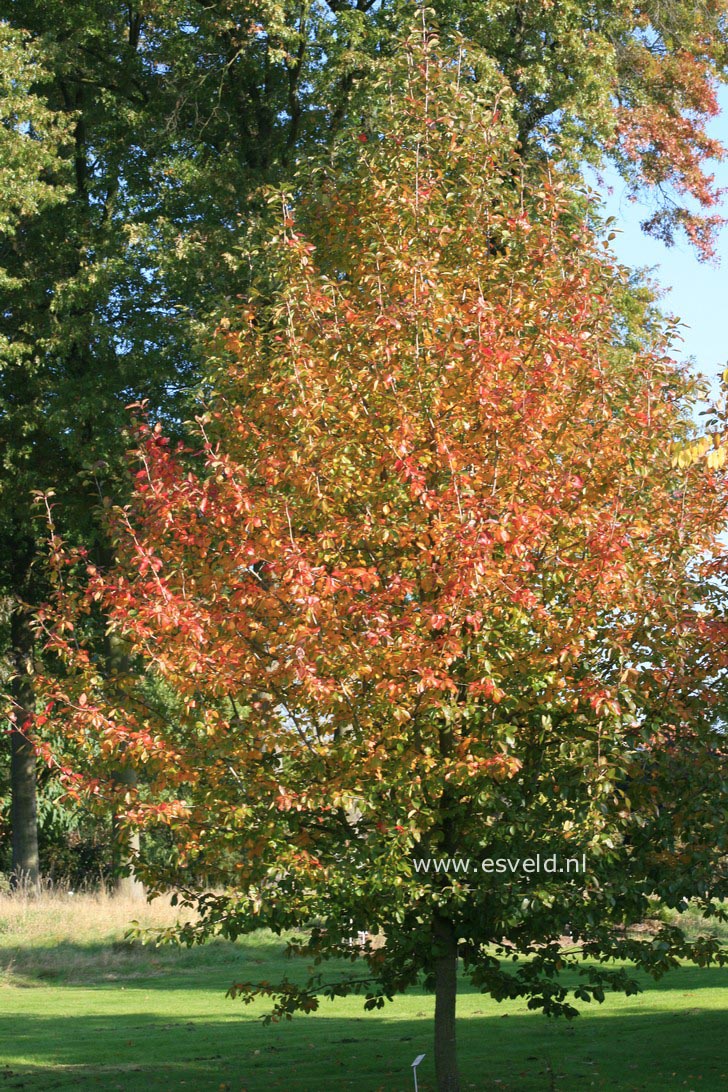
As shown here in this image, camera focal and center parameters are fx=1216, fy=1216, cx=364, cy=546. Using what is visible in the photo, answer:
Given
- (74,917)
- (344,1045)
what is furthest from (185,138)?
(344,1045)

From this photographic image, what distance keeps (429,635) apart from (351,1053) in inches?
277

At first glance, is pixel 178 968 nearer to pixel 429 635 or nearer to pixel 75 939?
pixel 75 939

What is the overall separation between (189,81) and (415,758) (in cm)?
1683

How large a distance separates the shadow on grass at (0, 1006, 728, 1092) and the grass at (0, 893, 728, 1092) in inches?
0.9

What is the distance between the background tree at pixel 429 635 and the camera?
25.1ft

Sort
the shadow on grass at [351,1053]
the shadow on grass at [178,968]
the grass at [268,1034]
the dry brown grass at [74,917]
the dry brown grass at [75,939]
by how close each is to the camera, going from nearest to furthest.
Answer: the shadow on grass at [351,1053]
the grass at [268,1034]
the shadow on grass at [178,968]
the dry brown grass at [75,939]
the dry brown grass at [74,917]

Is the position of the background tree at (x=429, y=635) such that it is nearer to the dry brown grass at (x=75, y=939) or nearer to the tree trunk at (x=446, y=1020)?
the tree trunk at (x=446, y=1020)

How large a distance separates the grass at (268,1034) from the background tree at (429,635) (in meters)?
2.77

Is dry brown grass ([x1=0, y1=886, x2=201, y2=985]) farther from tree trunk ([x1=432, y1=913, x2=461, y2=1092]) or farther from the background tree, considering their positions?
the background tree

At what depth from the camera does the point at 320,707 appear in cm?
775

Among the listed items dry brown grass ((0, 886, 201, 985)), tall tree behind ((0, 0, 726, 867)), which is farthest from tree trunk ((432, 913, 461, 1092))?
dry brown grass ((0, 886, 201, 985))

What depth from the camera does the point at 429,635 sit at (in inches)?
317

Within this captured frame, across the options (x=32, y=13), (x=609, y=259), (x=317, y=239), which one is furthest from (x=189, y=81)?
(x=609, y=259)

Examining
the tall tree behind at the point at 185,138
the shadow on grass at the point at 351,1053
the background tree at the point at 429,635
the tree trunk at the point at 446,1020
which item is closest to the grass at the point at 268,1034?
the shadow on grass at the point at 351,1053
